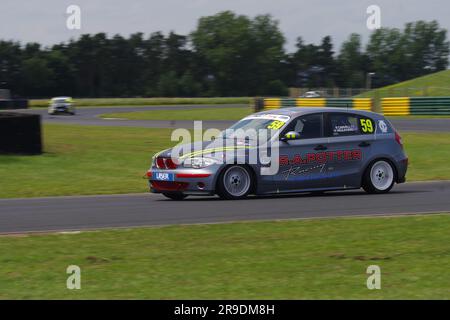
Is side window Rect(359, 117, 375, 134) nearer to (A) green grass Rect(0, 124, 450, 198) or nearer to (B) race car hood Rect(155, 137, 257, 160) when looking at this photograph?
(B) race car hood Rect(155, 137, 257, 160)

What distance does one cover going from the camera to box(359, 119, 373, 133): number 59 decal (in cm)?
1465

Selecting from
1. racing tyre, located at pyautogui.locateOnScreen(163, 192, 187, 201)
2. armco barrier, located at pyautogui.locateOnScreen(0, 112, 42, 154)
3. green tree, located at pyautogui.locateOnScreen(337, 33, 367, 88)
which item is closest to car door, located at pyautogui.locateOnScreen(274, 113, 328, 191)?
racing tyre, located at pyautogui.locateOnScreen(163, 192, 187, 201)

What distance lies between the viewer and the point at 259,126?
14234 millimetres

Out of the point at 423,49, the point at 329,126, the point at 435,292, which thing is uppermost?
the point at 423,49

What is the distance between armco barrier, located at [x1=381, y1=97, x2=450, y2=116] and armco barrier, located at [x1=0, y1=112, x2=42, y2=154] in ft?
91.8

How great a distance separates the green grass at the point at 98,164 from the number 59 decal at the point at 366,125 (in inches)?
150

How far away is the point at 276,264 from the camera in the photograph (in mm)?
8234

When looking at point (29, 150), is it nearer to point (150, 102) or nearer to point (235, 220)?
point (235, 220)

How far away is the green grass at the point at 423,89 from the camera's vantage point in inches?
2295

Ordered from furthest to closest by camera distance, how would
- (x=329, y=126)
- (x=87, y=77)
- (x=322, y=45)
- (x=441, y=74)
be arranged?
1. (x=322, y=45)
2. (x=87, y=77)
3. (x=441, y=74)
4. (x=329, y=126)

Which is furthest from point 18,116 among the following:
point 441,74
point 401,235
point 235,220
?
point 441,74

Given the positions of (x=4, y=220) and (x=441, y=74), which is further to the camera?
(x=441, y=74)

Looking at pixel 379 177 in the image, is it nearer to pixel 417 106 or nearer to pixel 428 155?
pixel 428 155
